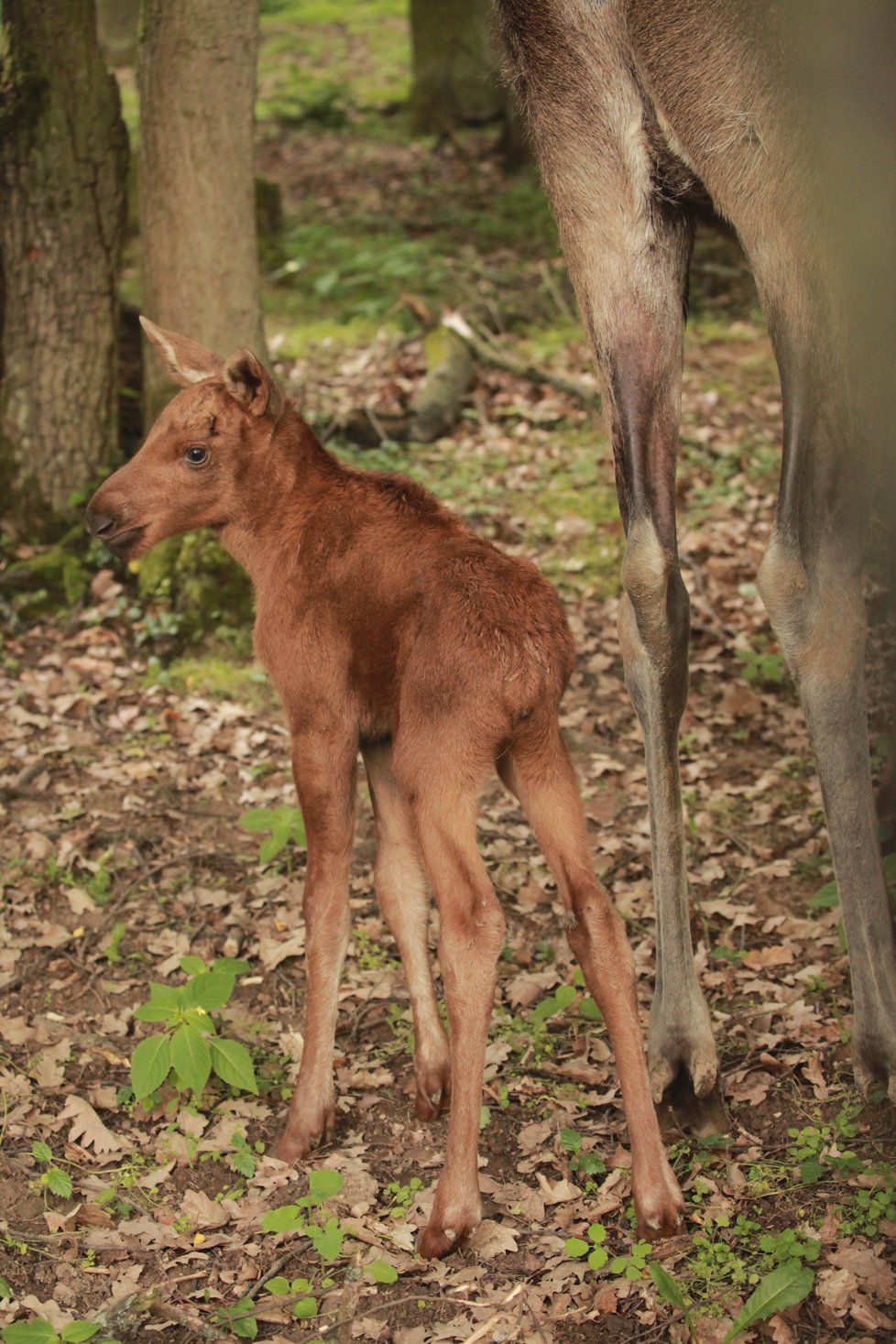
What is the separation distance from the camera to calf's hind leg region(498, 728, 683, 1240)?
3.61m

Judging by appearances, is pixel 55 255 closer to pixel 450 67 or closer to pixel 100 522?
pixel 100 522

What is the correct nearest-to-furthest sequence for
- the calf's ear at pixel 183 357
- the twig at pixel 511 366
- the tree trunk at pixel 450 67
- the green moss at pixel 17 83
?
the calf's ear at pixel 183 357 < the green moss at pixel 17 83 < the twig at pixel 511 366 < the tree trunk at pixel 450 67

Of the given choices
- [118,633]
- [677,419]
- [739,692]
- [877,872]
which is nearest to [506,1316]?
[877,872]

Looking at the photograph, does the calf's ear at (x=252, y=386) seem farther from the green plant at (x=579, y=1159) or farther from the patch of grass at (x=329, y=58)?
the patch of grass at (x=329, y=58)

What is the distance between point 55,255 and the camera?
23.1 ft

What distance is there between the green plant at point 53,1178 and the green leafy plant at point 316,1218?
0.58 meters

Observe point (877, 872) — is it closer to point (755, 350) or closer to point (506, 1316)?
point (506, 1316)

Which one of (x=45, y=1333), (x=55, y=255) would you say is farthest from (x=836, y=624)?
(x=55, y=255)

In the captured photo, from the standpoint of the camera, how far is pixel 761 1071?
14.0 feet

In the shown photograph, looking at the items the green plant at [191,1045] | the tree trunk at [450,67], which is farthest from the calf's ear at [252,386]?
the tree trunk at [450,67]

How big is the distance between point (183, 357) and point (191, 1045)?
7.09ft

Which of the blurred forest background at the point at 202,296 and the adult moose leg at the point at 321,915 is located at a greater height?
the blurred forest background at the point at 202,296

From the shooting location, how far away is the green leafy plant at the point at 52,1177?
154 inches

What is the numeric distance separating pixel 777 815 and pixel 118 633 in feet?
11.2
